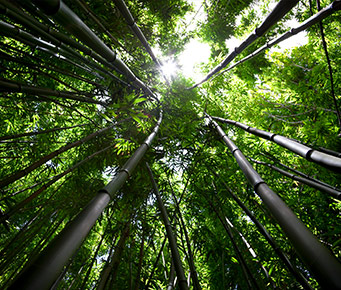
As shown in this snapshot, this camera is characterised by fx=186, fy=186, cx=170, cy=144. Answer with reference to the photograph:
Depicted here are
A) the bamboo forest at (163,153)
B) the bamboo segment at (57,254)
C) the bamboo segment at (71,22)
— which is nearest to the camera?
the bamboo segment at (57,254)

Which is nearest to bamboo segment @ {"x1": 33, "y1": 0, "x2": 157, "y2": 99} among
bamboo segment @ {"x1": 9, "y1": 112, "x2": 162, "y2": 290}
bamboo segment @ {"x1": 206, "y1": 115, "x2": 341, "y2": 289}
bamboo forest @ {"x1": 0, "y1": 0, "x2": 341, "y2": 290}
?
bamboo forest @ {"x1": 0, "y1": 0, "x2": 341, "y2": 290}

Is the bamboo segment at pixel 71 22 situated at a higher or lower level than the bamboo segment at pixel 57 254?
higher

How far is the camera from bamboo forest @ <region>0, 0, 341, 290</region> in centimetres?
114

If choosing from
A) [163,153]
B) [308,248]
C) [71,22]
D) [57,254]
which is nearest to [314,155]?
[308,248]

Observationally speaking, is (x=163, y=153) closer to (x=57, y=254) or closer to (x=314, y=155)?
Answer: (x=314, y=155)

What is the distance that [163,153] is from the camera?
3.10 meters

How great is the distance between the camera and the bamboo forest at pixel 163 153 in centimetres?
114

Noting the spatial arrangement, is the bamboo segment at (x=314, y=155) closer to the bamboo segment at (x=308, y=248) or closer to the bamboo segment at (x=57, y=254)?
the bamboo segment at (x=308, y=248)

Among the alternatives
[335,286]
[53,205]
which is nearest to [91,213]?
[335,286]

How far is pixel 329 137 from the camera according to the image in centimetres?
289

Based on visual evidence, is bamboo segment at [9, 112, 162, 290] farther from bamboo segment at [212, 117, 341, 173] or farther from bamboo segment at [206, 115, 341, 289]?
bamboo segment at [212, 117, 341, 173]

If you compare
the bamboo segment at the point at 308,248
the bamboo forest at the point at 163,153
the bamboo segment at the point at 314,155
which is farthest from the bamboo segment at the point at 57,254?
the bamboo segment at the point at 314,155

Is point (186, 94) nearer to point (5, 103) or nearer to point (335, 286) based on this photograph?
point (5, 103)

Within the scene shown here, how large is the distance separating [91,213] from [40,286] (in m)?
0.26
